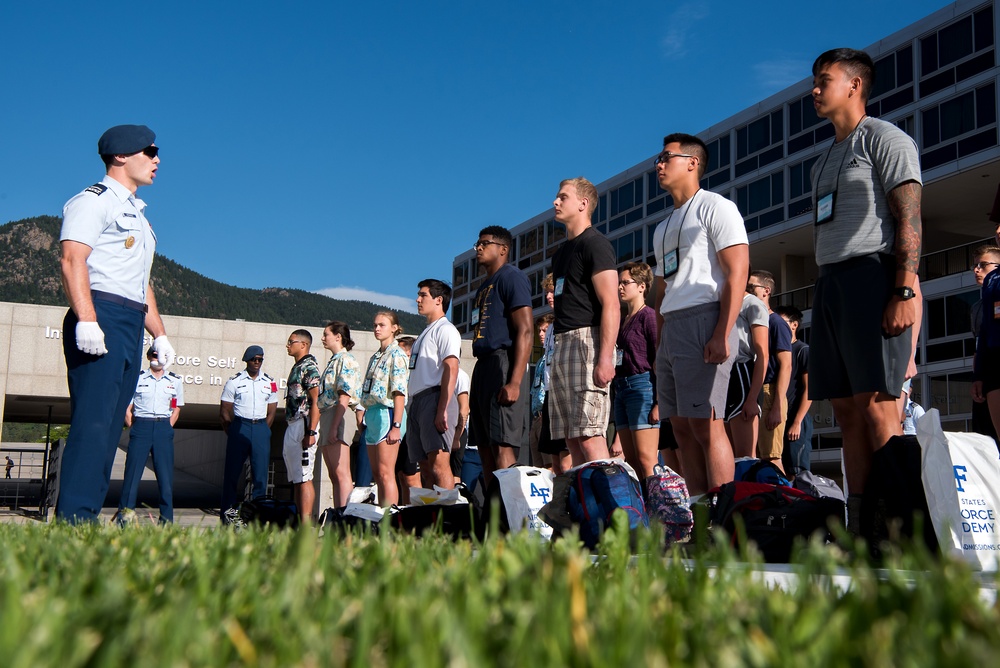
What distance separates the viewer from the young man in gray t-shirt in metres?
4.08

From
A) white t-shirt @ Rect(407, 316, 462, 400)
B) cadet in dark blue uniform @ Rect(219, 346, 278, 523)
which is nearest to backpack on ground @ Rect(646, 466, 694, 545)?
white t-shirt @ Rect(407, 316, 462, 400)

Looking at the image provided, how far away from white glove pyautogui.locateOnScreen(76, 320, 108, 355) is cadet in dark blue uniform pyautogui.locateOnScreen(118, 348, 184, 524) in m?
5.98

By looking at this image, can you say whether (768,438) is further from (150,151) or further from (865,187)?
(150,151)

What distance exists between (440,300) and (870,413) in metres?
4.82

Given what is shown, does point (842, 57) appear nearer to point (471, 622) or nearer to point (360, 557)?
point (360, 557)

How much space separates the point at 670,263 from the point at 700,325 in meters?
0.49

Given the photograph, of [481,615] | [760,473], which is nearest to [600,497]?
[760,473]

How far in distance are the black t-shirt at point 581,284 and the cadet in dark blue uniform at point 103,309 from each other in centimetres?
238

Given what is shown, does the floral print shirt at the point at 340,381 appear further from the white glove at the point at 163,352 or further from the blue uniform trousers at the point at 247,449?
the white glove at the point at 163,352

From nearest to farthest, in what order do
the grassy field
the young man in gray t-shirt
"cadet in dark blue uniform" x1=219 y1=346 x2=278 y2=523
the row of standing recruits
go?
the grassy field, the young man in gray t-shirt, the row of standing recruits, "cadet in dark blue uniform" x1=219 y1=346 x2=278 y2=523

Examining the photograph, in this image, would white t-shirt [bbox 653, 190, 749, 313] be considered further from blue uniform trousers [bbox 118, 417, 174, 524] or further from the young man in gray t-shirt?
blue uniform trousers [bbox 118, 417, 174, 524]

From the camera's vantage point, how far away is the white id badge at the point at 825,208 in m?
4.52

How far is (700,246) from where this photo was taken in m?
5.35

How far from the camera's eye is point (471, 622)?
51.8 inches
